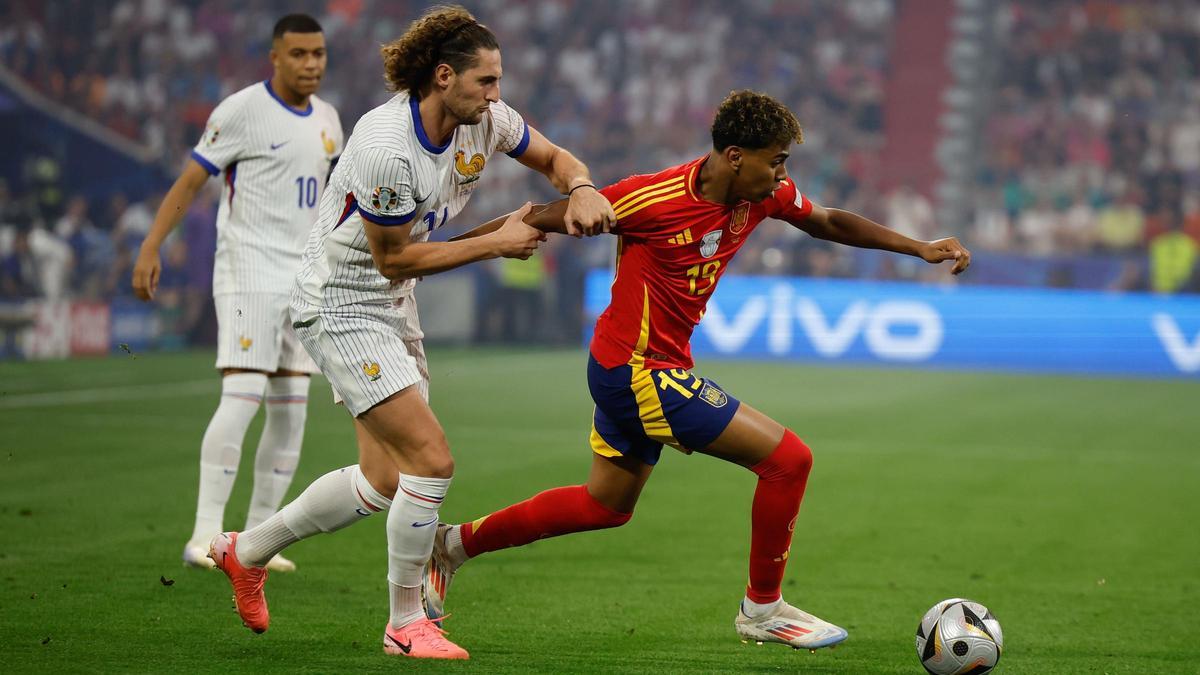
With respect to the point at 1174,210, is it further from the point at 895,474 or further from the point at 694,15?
the point at 895,474

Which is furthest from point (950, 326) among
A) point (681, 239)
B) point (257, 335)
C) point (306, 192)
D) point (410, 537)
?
point (410, 537)

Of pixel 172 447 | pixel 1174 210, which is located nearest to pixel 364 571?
pixel 172 447

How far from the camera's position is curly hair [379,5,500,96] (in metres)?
4.36

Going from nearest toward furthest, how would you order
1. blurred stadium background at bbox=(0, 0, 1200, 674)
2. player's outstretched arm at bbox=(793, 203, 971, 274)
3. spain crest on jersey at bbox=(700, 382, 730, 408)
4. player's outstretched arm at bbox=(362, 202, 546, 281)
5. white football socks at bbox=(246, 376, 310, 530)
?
player's outstretched arm at bbox=(362, 202, 546, 281) → spain crest on jersey at bbox=(700, 382, 730, 408) → player's outstretched arm at bbox=(793, 203, 971, 274) → blurred stadium background at bbox=(0, 0, 1200, 674) → white football socks at bbox=(246, 376, 310, 530)

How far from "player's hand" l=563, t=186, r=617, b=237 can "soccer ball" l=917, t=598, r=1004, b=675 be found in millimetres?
1675

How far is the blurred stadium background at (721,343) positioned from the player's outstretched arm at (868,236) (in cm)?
143

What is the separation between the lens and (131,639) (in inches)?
185

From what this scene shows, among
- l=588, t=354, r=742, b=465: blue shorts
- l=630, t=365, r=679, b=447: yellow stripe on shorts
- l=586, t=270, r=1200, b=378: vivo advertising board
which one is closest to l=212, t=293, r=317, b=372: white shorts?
l=588, t=354, r=742, b=465: blue shorts

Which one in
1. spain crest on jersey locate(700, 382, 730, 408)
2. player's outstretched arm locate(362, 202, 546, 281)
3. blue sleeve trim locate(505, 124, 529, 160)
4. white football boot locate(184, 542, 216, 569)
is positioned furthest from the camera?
white football boot locate(184, 542, 216, 569)

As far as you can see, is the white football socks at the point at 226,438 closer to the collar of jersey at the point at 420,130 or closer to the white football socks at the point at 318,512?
the white football socks at the point at 318,512

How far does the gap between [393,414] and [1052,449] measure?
802cm

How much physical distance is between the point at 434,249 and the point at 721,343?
1579 cm

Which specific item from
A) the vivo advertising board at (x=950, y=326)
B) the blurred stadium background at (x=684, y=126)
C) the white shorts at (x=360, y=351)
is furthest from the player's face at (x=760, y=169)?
the vivo advertising board at (x=950, y=326)

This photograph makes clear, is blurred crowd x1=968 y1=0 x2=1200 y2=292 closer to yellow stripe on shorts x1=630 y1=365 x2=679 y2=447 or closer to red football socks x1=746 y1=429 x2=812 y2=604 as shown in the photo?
red football socks x1=746 y1=429 x2=812 y2=604
